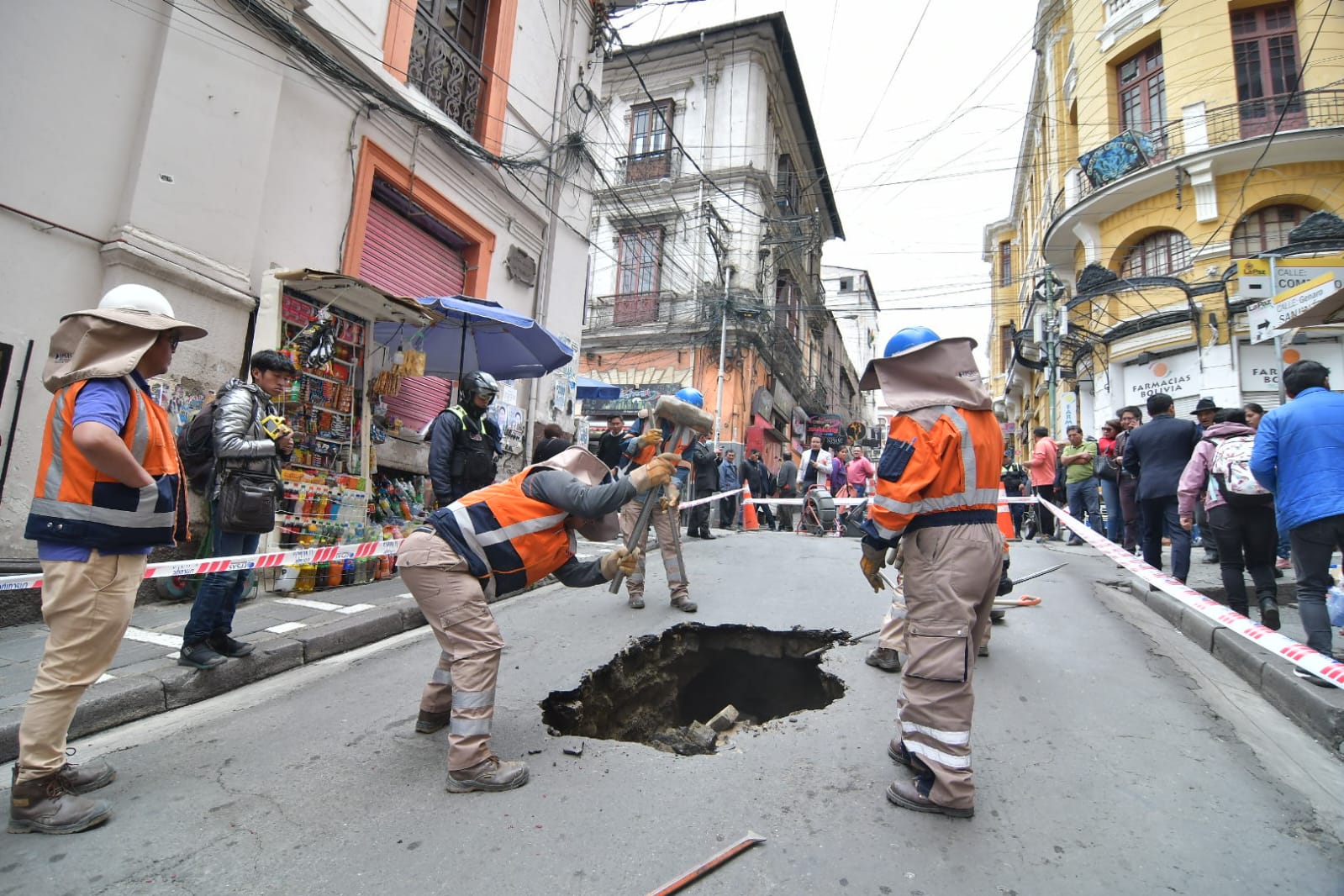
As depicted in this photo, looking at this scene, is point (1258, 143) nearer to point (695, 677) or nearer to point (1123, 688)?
point (1123, 688)

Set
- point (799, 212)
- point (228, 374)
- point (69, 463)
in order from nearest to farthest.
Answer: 1. point (69, 463)
2. point (228, 374)
3. point (799, 212)

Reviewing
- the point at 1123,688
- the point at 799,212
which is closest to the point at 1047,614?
the point at 1123,688

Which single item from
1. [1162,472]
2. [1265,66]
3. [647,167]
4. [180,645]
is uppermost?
[1265,66]

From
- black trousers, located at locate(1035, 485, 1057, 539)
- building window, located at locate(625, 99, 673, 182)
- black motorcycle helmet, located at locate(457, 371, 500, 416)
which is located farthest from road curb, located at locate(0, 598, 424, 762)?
building window, located at locate(625, 99, 673, 182)

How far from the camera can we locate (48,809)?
7.10 feet

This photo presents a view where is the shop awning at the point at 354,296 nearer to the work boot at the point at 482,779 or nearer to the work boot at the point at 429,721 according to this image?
the work boot at the point at 429,721

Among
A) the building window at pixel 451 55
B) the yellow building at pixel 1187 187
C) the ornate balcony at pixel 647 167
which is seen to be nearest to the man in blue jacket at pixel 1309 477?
the building window at pixel 451 55

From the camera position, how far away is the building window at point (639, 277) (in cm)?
1917

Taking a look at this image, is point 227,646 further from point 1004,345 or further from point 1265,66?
point 1004,345

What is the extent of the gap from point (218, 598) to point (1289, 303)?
8466 mm

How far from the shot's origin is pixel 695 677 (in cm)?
468

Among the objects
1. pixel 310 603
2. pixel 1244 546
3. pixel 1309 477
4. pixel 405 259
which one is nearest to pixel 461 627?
pixel 310 603

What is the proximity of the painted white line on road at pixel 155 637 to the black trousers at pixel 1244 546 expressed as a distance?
6.61m

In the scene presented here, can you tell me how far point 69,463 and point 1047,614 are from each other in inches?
225
